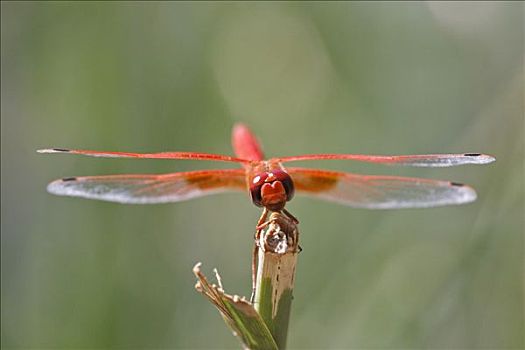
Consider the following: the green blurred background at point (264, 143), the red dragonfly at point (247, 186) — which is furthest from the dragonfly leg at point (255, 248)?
the green blurred background at point (264, 143)

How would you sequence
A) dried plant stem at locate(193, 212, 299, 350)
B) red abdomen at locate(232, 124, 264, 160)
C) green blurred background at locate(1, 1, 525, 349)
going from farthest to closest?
green blurred background at locate(1, 1, 525, 349) < red abdomen at locate(232, 124, 264, 160) < dried plant stem at locate(193, 212, 299, 350)

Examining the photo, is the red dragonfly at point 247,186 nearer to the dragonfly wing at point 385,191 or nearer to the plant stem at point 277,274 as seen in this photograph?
the dragonfly wing at point 385,191

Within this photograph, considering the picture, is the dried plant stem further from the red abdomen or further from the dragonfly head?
the red abdomen

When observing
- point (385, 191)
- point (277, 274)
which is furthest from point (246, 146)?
point (277, 274)

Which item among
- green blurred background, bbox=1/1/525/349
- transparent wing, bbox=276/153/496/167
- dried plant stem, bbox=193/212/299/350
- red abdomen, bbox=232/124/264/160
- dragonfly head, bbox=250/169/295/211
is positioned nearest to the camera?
dried plant stem, bbox=193/212/299/350

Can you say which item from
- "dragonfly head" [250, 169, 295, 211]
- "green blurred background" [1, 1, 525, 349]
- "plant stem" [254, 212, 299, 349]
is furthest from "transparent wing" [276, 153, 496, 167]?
"green blurred background" [1, 1, 525, 349]

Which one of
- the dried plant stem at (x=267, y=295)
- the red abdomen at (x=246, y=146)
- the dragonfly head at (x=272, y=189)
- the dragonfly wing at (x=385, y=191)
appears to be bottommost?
the dried plant stem at (x=267, y=295)

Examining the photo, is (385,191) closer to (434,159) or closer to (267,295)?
(434,159)
